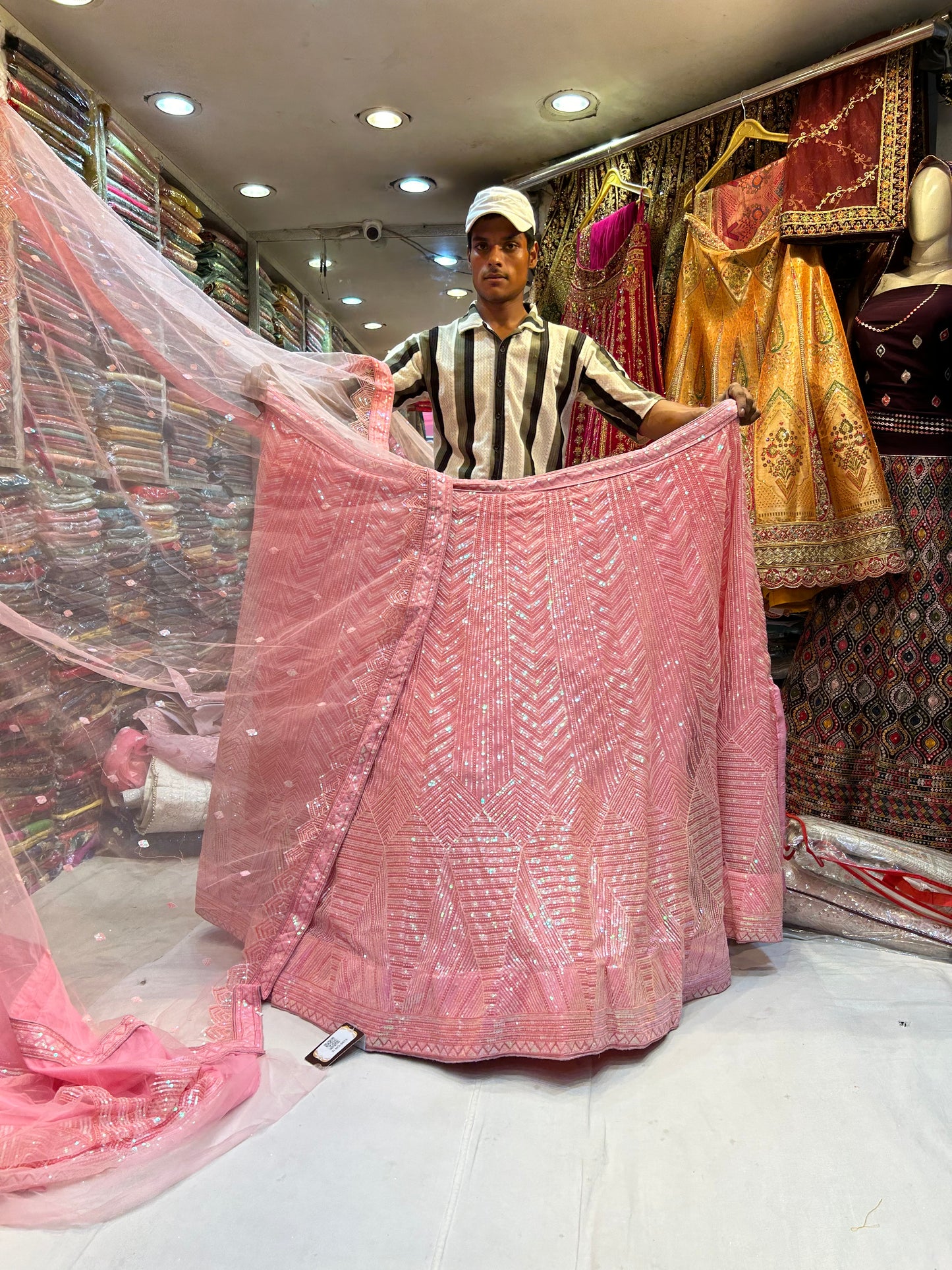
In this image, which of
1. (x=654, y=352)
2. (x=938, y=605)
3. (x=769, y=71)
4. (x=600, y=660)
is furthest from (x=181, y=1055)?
(x=769, y=71)

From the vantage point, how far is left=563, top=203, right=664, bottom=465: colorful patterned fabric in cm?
304

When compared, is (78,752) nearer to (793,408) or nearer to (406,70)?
(793,408)

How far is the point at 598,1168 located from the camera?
4.27 feet

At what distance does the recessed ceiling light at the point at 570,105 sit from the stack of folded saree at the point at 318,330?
1343 mm

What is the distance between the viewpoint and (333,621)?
171 centimetres

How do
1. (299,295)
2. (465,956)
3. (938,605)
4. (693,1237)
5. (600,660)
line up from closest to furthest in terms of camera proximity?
1. (693,1237)
2. (465,956)
3. (600,660)
4. (938,605)
5. (299,295)

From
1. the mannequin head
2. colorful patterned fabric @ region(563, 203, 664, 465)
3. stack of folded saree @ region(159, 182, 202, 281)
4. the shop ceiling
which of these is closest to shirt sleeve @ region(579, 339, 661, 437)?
colorful patterned fabric @ region(563, 203, 664, 465)

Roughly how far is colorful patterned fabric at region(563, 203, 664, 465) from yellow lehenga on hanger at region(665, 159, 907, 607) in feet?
0.73

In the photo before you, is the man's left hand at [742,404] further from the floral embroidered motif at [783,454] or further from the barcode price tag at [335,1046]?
the barcode price tag at [335,1046]

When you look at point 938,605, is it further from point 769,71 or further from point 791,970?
point 769,71

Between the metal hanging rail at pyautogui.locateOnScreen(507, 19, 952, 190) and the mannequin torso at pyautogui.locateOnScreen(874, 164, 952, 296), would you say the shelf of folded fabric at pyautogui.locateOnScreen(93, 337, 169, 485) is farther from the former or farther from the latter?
the metal hanging rail at pyautogui.locateOnScreen(507, 19, 952, 190)

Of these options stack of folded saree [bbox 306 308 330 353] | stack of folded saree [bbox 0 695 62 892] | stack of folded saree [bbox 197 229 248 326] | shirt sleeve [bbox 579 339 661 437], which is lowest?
stack of folded saree [bbox 0 695 62 892]

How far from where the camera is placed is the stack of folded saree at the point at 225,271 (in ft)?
12.6

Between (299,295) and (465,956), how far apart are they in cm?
337
